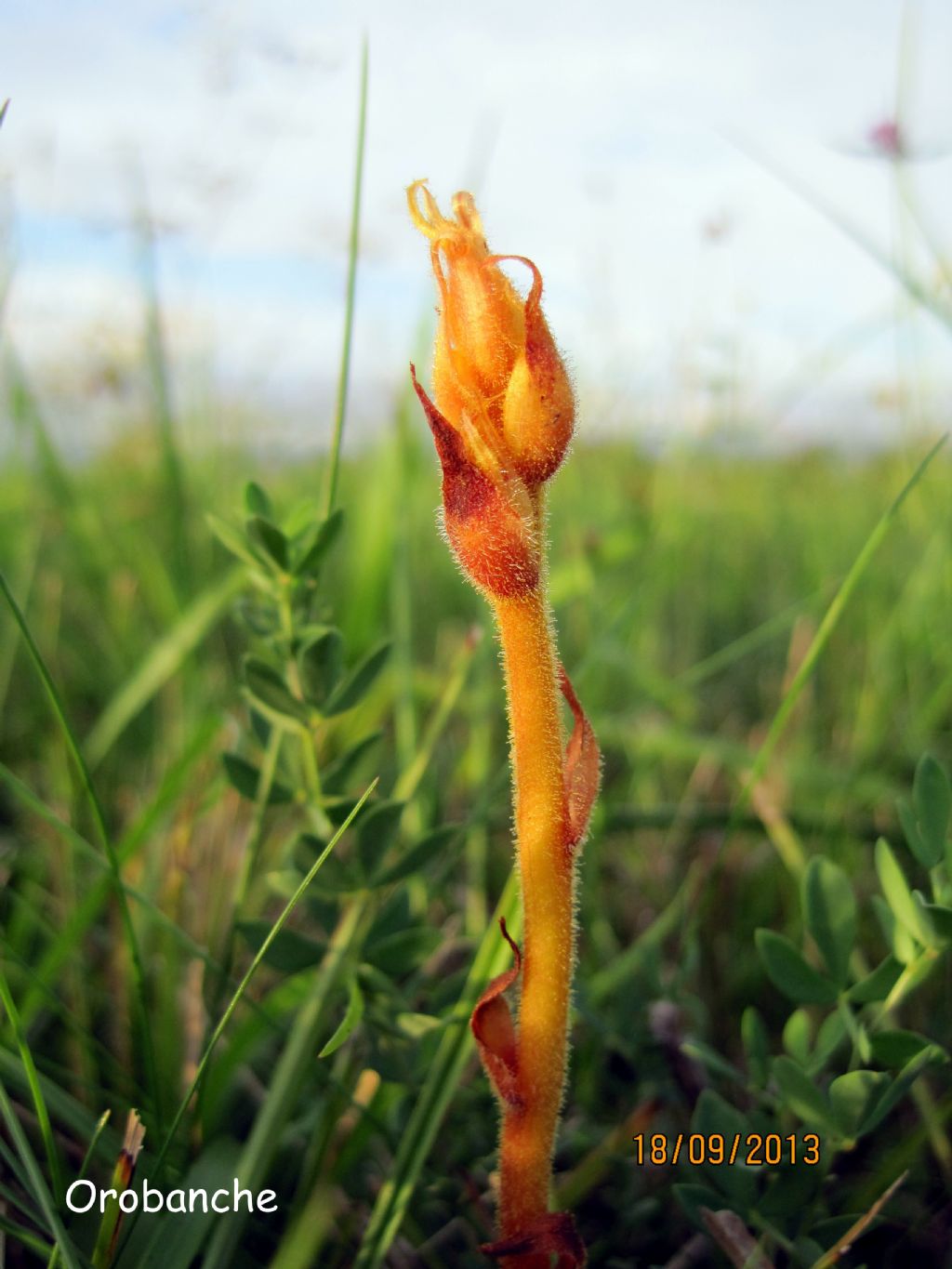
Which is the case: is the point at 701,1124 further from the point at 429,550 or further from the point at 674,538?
the point at 429,550

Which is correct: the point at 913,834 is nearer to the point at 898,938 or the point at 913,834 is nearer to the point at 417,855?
the point at 898,938

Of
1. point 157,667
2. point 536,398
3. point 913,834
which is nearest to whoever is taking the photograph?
point 536,398

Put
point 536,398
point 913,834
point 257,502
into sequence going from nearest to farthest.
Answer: point 536,398 < point 913,834 < point 257,502

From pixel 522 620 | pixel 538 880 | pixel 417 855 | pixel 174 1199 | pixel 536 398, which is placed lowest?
pixel 174 1199

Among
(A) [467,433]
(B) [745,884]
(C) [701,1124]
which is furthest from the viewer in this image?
(B) [745,884]

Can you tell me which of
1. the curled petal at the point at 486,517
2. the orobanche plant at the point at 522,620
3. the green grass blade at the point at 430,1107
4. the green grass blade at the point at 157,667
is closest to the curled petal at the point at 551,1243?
the orobanche plant at the point at 522,620

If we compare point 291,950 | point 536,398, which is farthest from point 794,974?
point 536,398

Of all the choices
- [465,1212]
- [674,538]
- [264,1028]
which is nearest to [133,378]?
[674,538]
